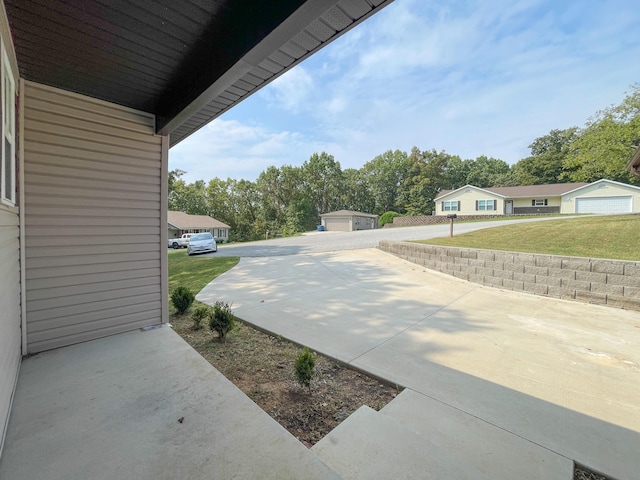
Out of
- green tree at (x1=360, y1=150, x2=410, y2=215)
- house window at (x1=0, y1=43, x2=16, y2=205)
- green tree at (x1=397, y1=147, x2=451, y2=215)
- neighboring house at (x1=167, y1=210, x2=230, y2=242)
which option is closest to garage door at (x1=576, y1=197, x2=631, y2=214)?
green tree at (x1=397, y1=147, x2=451, y2=215)

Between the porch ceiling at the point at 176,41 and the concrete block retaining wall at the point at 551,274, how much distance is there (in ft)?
17.6

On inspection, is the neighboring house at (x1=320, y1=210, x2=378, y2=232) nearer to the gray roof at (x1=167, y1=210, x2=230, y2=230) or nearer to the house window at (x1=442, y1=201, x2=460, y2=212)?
the house window at (x1=442, y1=201, x2=460, y2=212)

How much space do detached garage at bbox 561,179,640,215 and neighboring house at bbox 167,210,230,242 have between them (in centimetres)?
3623

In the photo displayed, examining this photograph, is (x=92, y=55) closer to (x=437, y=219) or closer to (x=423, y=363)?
(x=423, y=363)

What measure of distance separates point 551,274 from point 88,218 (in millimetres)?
6966

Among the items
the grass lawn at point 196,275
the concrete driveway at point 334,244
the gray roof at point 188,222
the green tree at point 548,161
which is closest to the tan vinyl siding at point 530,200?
the green tree at point 548,161

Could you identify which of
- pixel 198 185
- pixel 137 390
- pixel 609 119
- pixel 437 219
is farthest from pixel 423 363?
pixel 198 185

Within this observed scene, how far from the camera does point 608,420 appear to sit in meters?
1.83

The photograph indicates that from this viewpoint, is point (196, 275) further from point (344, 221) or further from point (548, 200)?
point (548, 200)

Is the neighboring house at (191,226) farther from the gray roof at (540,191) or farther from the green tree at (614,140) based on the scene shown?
the green tree at (614,140)

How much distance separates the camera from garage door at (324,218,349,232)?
3152 cm

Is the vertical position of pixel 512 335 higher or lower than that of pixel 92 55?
lower

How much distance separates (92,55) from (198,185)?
42138 mm

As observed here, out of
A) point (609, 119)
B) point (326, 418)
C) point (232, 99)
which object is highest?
point (609, 119)
